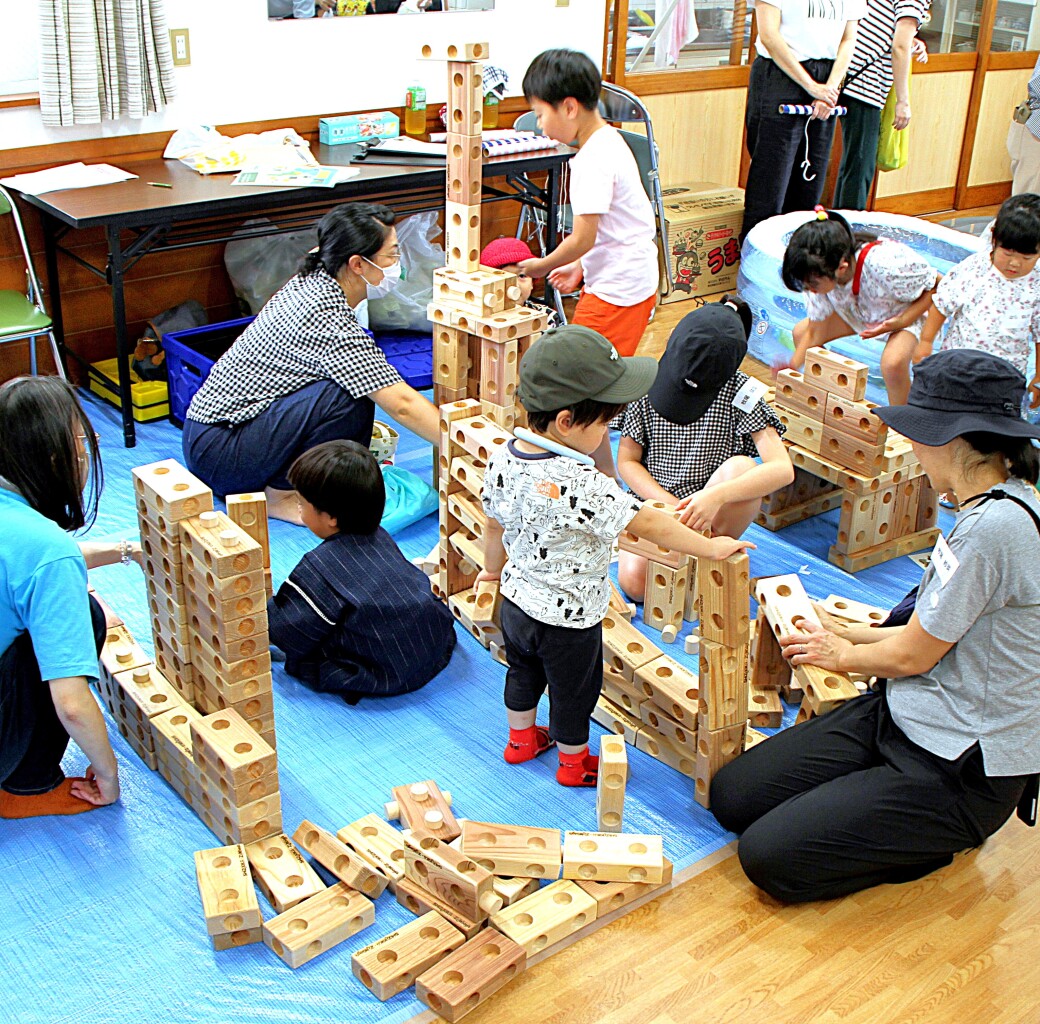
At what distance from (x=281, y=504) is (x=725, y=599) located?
5.93 feet

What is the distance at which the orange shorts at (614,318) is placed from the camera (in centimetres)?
367

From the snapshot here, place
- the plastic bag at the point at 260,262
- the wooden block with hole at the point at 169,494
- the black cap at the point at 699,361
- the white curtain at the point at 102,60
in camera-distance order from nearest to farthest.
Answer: the wooden block with hole at the point at 169,494 < the black cap at the point at 699,361 < the white curtain at the point at 102,60 < the plastic bag at the point at 260,262

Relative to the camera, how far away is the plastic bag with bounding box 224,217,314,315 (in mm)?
4816

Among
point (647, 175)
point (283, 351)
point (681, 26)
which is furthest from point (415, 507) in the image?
point (681, 26)

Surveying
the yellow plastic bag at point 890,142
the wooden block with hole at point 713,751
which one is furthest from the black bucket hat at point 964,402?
the yellow plastic bag at point 890,142

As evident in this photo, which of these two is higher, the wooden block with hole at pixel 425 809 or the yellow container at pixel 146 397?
the yellow container at pixel 146 397

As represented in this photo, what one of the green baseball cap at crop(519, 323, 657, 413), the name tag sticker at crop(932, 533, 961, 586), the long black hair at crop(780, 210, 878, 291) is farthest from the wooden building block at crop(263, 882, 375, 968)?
the long black hair at crop(780, 210, 878, 291)

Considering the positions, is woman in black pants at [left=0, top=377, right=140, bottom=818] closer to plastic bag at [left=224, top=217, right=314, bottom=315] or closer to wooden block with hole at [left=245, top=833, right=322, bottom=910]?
wooden block with hole at [left=245, top=833, right=322, bottom=910]

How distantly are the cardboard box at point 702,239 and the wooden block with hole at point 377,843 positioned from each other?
3.89 meters

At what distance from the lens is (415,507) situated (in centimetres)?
371

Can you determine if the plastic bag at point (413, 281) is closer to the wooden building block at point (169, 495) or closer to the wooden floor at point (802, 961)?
the wooden building block at point (169, 495)

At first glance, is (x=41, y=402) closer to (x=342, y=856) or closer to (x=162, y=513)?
(x=162, y=513)

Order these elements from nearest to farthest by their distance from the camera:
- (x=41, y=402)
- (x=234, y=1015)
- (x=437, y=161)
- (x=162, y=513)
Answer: (x=234, y=1015), (x=41, y=402), (x=162, y=513), (x=437, y=161)

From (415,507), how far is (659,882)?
168cm
